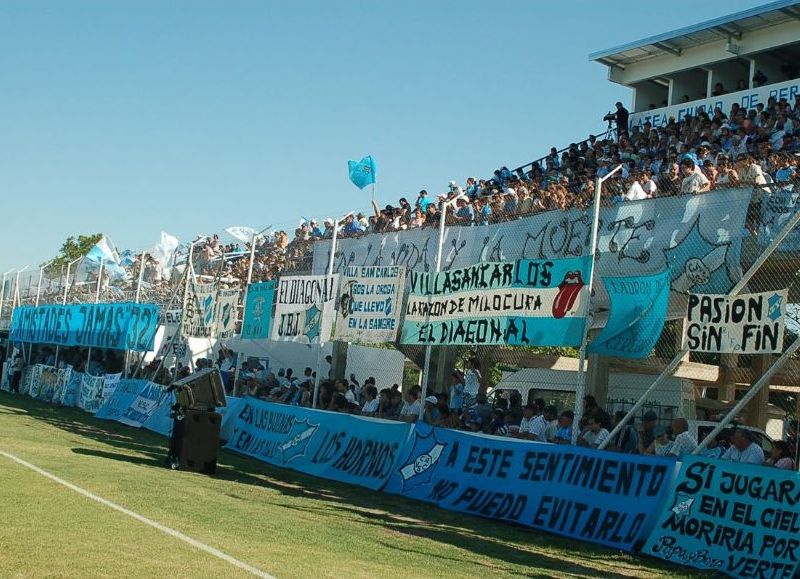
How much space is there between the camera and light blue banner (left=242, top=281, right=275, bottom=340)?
841 inches

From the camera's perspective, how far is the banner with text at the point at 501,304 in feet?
46.3

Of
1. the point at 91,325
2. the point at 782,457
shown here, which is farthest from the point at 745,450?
the point at 91,325

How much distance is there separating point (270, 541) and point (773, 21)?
77.6ft

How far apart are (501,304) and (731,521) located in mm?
5449

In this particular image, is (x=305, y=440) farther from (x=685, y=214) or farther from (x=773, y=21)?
(x=773, y=21)

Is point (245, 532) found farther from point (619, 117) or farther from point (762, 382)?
point (619, 117)

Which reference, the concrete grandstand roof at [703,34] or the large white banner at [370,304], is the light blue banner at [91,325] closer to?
the large white banner at [370,304]

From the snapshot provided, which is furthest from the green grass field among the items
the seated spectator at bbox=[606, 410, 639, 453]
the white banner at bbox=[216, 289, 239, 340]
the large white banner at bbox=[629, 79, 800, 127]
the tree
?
the tree

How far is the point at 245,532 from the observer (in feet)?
33.0

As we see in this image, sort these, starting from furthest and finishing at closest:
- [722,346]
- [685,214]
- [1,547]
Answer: [685,214]
[722,346]
[1,547]

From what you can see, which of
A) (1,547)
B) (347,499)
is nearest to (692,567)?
(347,499)

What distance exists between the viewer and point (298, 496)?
14.1 metres

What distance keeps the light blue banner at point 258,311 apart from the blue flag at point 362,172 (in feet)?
16.4

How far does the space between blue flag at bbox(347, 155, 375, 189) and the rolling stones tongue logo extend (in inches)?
472
